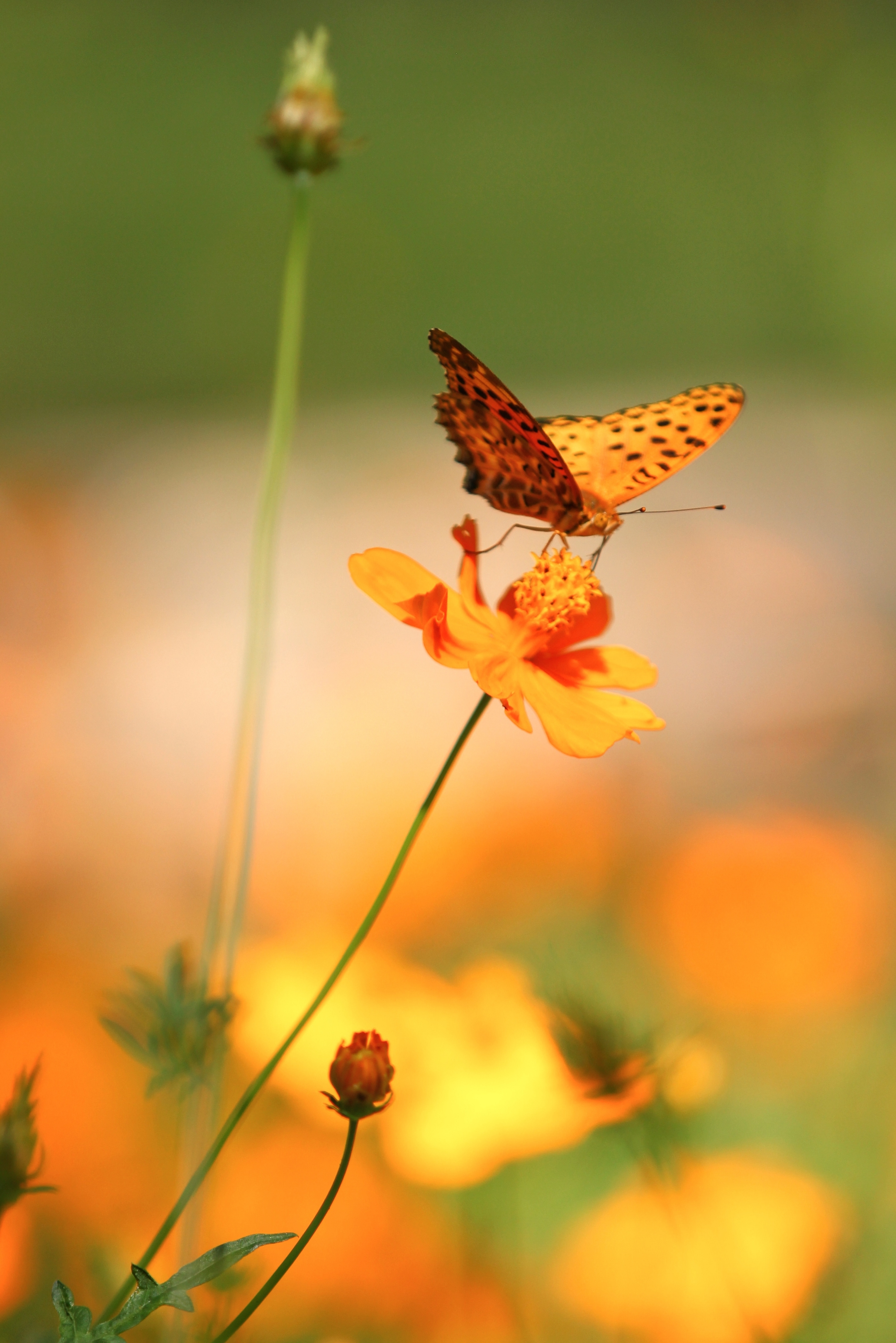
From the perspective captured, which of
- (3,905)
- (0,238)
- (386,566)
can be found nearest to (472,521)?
(386,566)

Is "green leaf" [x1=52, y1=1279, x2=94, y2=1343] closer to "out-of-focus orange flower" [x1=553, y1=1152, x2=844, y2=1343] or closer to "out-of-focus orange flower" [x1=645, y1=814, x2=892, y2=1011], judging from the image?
"out-of-focus orange flower" [x1=553, y1=1152, x2=844, y2=1343]

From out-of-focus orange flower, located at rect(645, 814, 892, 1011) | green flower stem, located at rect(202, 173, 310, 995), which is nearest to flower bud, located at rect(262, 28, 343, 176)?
green flower stem, located at rect(202, 173, 310, 995)

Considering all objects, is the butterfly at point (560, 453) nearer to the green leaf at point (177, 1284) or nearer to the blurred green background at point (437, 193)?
the green leaf at point (177, 1284)

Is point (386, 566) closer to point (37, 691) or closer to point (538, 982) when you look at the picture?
point (538, 982)

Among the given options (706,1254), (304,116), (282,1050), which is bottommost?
(706,1254)

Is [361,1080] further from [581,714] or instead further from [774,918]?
[774,918]

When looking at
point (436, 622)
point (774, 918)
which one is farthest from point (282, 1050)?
point (774, 918)
